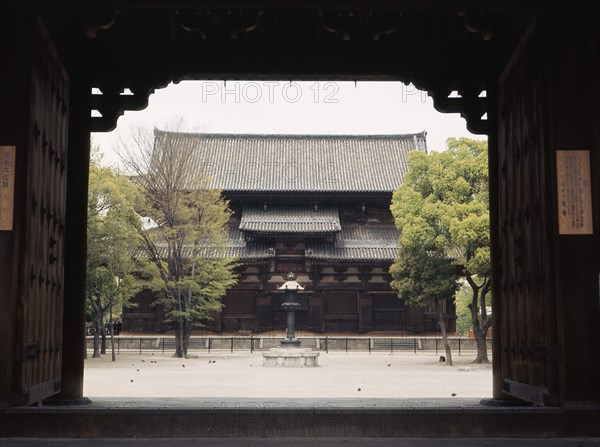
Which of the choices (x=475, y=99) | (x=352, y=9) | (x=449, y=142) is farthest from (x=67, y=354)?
(x=449, y=142)

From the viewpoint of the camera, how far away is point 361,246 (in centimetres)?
4591

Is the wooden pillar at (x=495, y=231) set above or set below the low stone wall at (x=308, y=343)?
above

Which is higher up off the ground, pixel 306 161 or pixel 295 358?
pixel 306 161

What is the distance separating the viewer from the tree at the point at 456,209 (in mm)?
28359

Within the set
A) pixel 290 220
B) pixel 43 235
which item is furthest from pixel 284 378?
pixel 290 220

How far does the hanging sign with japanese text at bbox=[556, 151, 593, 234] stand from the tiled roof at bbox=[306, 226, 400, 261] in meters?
36.3

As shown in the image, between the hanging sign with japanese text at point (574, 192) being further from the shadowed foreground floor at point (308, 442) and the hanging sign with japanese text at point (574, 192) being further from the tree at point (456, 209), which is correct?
the tree at point (456, 209)

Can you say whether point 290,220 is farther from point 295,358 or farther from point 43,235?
point 43,235

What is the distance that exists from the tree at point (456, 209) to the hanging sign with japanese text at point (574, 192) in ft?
66.5

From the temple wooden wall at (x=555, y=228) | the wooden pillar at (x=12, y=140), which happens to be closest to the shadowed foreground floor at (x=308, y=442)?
the temple wooden wall at (x=555, y=228)

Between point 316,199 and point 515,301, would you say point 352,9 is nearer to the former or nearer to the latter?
point 515,301

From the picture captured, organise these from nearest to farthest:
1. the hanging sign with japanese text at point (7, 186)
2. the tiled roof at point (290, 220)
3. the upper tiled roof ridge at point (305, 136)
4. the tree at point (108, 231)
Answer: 1. the hanging sign with japanese text at point (7, 186)
2. the tree at point (108, 231)
3. the tiled roof at point (290, 220)
4. the upper tiled roof ridge at point (305, 136)

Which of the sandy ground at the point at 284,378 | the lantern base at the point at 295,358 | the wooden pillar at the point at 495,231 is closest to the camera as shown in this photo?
the wooden pillar at the point at 495,231

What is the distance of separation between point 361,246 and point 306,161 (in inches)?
292
